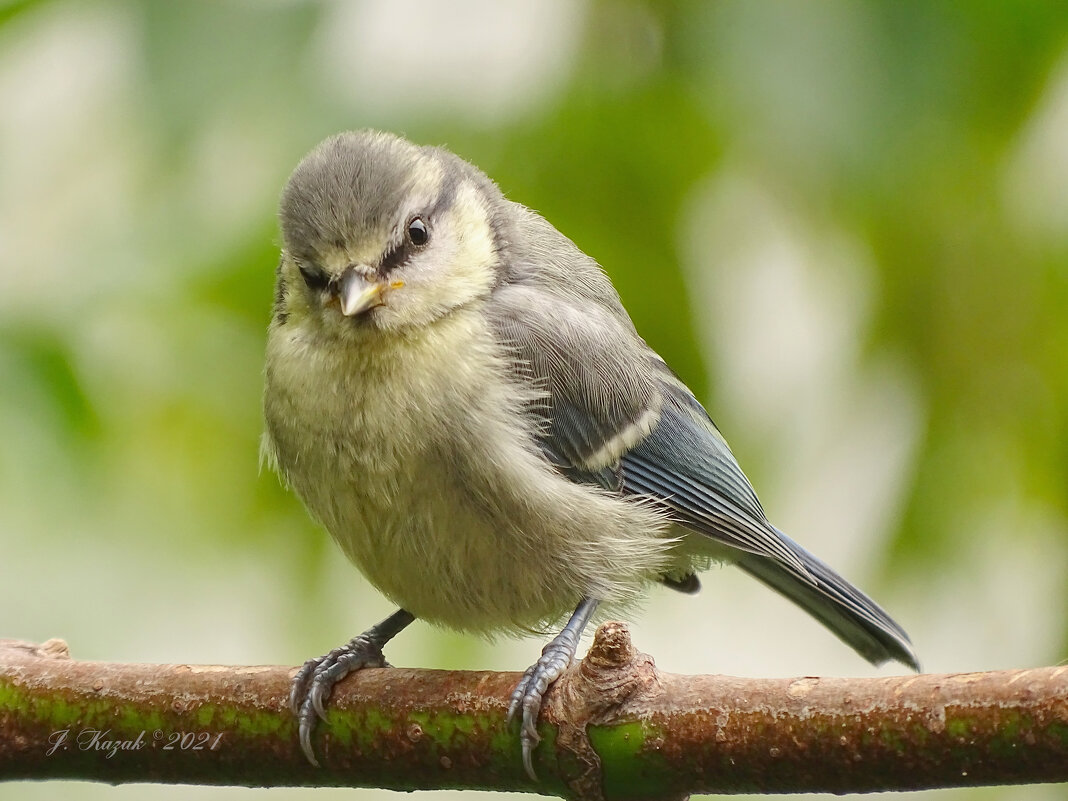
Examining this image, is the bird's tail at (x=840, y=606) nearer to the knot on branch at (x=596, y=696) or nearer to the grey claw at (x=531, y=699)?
the grey claw at (x=531, y=699)

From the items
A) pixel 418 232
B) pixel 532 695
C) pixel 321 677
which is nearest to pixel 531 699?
pixel 532 695

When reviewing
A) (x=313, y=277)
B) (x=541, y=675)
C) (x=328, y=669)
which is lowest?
(x=328, y=669)

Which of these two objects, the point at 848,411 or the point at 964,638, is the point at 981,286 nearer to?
the point at 848,411

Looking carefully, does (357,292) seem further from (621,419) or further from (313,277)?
(621,419)

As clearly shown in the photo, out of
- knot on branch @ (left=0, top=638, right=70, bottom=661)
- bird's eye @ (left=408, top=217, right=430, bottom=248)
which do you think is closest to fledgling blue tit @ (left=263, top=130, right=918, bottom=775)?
bird's eye @ (left=408, top=217, right=430, bottom=248)

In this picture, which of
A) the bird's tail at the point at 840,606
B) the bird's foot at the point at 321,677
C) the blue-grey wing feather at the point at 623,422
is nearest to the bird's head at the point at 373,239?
the blue-grey wing feather at the point at 623,422

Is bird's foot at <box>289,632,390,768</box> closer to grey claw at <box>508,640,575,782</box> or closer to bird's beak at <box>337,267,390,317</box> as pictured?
grey claw at <box>508,640,575,782</box>

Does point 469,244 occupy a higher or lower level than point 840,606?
higher

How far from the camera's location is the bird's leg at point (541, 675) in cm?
143

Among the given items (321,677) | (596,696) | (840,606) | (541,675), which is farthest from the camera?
(840,606)

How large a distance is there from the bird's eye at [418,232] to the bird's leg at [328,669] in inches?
23.1

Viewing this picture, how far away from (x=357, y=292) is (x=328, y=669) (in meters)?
0.51

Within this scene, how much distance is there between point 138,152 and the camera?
171 centimetres

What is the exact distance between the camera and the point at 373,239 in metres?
1.73
